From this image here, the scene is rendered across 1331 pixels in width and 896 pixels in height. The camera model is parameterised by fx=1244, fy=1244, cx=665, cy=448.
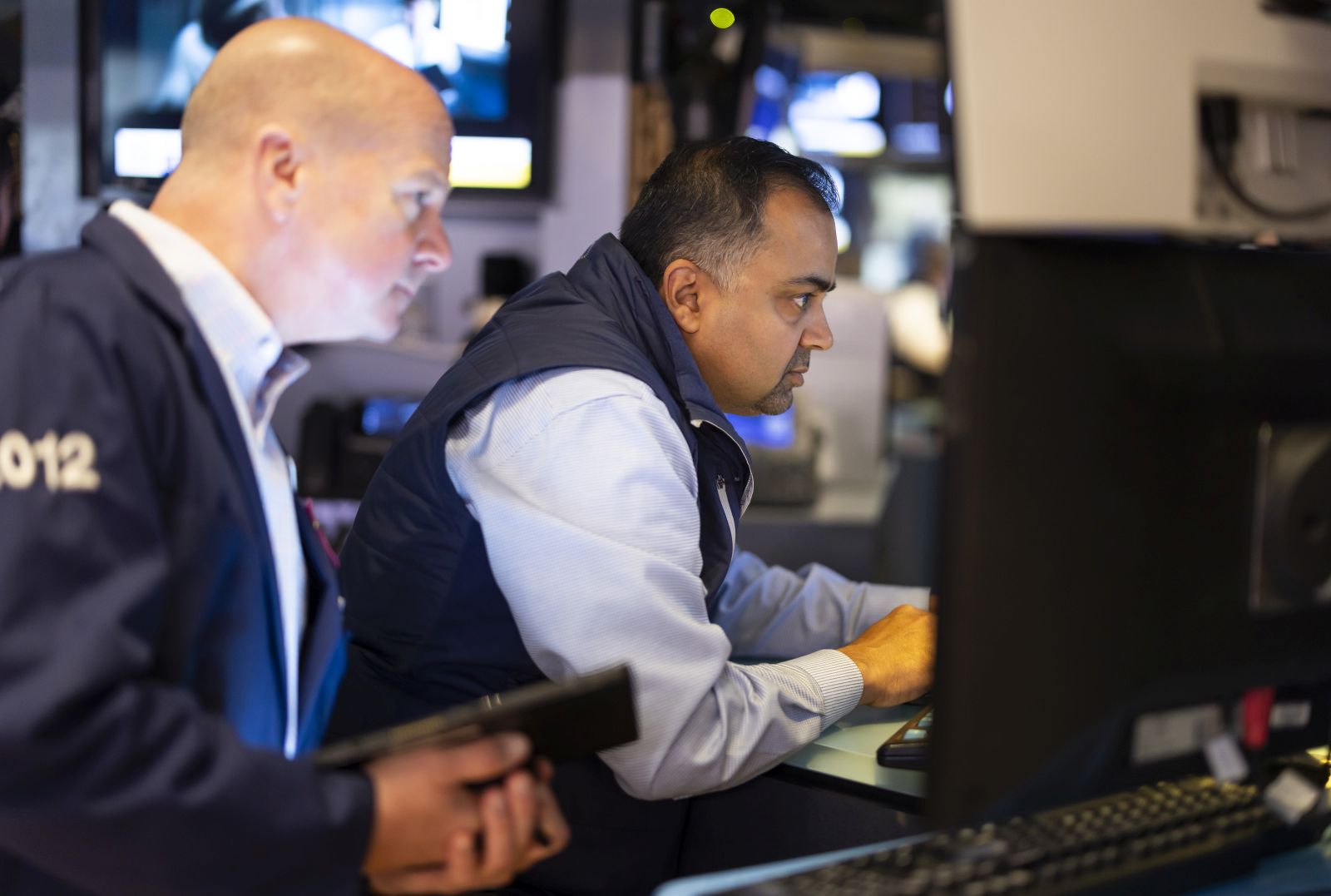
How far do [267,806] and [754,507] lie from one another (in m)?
2.60

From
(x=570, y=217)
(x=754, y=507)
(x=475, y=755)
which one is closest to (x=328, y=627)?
(x=475, y=755)

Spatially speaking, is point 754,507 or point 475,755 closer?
point 475,755

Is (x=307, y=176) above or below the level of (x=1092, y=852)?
above

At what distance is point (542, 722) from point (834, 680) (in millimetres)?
509

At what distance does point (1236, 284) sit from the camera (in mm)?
881

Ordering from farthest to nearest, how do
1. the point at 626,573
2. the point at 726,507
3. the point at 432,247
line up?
the point at 726,507 → the point at 626,573 → the point at 432,247

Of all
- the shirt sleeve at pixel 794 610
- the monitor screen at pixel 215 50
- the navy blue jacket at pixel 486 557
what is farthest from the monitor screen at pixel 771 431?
the navy blue jacket at pixel 486 557

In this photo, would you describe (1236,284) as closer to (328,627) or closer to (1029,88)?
(1029,88)

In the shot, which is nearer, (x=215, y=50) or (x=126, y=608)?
(x=126, y=608)

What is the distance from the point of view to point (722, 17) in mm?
3836

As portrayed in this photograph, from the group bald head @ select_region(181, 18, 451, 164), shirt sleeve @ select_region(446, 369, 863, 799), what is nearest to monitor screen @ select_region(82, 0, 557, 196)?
shirt sleeve @ select_region(446, 369, 863, 799)

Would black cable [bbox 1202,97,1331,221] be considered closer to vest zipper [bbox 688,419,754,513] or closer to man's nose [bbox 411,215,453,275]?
man's nose [bbox 411,215,453,275]

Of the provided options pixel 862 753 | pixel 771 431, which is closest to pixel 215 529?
pixel 862 753

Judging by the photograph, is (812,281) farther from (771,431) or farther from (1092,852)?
(771,431)
